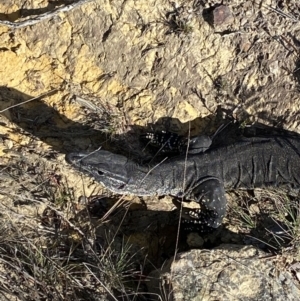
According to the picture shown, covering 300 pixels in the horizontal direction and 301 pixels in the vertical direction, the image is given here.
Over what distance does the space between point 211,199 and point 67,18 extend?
3.09 m

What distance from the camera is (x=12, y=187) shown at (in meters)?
7.74

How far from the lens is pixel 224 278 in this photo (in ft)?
21.9

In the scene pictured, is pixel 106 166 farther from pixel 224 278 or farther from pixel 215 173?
pixel 224 278

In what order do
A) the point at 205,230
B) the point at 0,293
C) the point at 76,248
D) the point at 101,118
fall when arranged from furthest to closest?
the point at 101,118 < the point at 205,230 < the point at 76,248 < the point at 0,293

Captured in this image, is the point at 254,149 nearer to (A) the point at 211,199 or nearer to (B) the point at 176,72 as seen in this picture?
(A) the point at 211,199

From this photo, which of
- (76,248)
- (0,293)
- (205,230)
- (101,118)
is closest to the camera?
(0,293)

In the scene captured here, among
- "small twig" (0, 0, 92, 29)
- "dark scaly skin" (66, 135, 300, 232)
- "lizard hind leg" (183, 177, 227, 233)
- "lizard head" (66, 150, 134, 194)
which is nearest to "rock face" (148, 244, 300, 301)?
"lizard hind leg" (183, 177, 227, 233)

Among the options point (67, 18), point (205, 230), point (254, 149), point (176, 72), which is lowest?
point (205, 230)

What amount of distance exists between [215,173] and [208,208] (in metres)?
0.50

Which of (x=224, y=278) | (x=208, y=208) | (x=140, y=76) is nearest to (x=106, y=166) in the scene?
(x=208, y=208)

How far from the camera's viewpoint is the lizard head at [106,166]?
766 centimetres

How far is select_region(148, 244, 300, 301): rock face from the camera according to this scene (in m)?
6.59

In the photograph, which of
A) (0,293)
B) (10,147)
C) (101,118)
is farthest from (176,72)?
(0,293)

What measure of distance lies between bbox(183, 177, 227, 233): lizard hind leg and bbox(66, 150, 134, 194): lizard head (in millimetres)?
872
